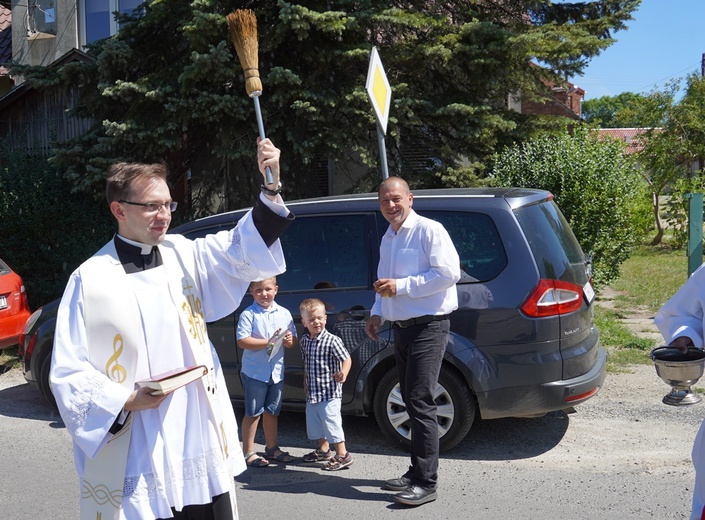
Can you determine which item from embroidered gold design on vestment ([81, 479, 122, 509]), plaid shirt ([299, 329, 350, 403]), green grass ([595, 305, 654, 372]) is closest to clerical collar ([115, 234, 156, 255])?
embroidered gold design on vestment ([81, 479, 122, 509])

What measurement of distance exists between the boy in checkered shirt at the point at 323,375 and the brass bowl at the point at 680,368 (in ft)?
8.95

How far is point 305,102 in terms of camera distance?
32.0 feet

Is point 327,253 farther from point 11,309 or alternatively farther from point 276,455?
point 11,309

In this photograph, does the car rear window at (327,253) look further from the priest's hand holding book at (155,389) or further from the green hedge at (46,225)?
the green hedge at (46,225)

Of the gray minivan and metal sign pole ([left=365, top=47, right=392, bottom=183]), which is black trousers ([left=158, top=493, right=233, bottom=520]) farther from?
metal sign pole ([left=365, top=47, right=392, bottom=183])

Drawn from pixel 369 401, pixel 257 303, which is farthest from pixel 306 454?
pixel 257 303

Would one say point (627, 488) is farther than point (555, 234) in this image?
No

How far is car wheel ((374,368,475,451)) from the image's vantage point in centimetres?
554

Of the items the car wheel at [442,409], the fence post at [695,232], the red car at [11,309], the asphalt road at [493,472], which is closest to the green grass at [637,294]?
the fence post at [695,232]

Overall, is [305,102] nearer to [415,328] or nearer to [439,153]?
[439,153]

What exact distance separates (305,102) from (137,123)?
7.37 ft

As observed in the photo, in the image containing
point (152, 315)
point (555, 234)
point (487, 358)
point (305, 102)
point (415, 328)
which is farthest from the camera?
point (305, 102)

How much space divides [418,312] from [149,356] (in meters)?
2.36

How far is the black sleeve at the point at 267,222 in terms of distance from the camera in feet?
9.44
